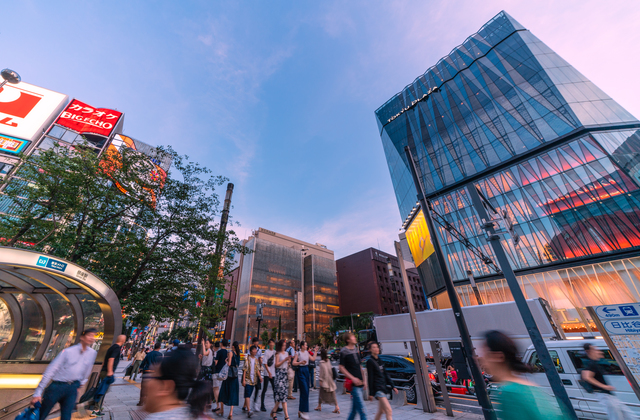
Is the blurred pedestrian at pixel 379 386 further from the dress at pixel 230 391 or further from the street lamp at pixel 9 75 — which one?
the street lamp at pixel 9 75

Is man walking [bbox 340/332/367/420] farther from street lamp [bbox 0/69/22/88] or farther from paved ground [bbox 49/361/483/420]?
street lamp [bbox 0/69/22/88]

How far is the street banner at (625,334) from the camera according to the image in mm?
4805

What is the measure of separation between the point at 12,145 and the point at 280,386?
42176 millimetres

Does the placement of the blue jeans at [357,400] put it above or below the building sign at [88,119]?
below

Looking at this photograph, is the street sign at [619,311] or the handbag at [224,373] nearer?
the street sign at [619,311]

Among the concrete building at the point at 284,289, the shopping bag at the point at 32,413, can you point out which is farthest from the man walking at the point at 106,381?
the concrete building at the point at 284,289

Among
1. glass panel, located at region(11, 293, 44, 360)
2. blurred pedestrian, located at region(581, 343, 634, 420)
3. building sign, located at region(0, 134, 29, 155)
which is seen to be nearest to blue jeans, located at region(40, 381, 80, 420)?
glass panel, located at region(11, 293, 44, 360)

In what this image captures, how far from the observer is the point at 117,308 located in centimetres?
769

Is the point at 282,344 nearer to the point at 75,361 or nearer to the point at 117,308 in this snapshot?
the point at 75,361

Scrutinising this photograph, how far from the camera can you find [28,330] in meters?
9.40

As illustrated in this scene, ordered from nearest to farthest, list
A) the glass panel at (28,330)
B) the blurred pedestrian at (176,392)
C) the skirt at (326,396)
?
the blurred pedestrian at (176,392) → the skirt at (326,396) → the glass panel at (28,330)

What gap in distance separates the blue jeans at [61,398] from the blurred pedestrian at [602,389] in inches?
333

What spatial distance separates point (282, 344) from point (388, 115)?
52304mm

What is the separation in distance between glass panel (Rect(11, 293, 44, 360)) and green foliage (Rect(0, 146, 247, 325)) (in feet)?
6.82
